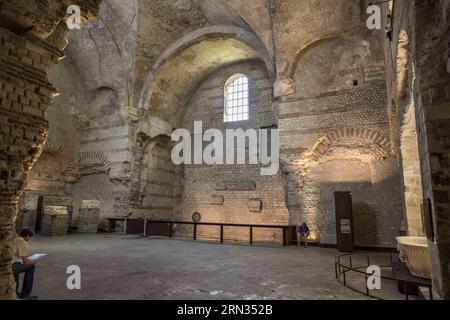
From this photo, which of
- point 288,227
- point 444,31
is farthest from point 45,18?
point 288,227

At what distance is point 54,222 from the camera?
38.0ft

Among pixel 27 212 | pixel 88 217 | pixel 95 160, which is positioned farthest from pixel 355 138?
pixel 27 212

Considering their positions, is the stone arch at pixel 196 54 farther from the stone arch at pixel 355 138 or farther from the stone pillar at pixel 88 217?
the stone pillar at pixel 88 217

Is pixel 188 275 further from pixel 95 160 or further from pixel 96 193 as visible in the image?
pixel 95 160

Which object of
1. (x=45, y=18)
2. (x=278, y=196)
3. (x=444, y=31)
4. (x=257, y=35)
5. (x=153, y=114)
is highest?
(x=257, y=35)

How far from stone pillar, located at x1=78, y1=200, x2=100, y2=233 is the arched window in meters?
7.36

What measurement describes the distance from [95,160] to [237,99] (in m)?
7.53

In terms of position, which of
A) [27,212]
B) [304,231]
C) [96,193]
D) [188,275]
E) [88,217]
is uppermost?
[96,193]

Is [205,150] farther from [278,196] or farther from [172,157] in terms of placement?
[278,196]

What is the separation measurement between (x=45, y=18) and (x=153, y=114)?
11088 millimetres

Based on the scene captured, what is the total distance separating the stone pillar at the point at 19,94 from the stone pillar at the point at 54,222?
9.35 metres

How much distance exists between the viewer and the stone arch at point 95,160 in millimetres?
14093

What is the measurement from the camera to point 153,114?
1458 cm
